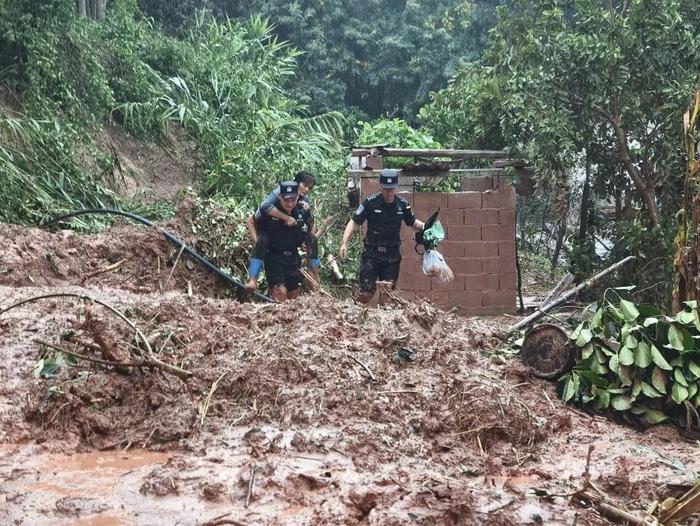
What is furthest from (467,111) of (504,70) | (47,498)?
(47,498)

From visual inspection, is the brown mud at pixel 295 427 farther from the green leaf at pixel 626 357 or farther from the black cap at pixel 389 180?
the black cap at pixel 389 180

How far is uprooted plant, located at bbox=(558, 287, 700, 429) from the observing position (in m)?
5.35

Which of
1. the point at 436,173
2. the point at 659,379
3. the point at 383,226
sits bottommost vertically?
the point at 659,379

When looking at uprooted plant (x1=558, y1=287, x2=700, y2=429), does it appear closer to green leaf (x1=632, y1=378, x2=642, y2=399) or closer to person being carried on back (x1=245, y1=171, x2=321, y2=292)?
green leaf (x1=632, y1=378, x2=642, y2=399)

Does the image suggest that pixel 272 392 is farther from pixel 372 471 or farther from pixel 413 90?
pixel 413 90

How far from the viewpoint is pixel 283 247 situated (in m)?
8.47

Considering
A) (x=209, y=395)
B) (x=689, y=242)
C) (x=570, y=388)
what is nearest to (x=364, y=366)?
(x=209, y=395)

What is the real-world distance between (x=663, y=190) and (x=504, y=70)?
2784 millimetres

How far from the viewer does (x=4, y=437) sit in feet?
15.2

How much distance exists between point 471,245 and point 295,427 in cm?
635

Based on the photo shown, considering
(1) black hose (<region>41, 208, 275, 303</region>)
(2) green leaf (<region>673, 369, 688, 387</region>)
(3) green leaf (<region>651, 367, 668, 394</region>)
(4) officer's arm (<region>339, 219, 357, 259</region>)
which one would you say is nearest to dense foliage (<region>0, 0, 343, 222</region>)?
(1) black hose (<region>41, 208, 275, 303</region>)

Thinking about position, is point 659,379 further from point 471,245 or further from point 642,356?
point 471,245

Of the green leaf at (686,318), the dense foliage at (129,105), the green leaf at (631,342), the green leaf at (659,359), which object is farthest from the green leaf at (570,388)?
the dense foliage at (129,105)

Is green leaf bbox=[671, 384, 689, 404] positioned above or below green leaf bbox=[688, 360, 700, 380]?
below
